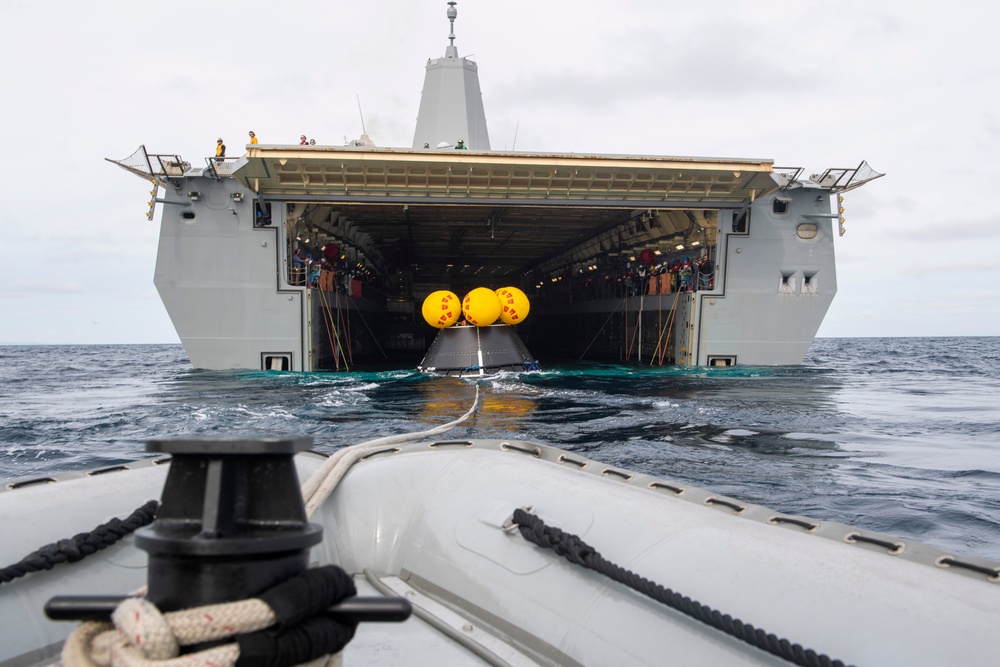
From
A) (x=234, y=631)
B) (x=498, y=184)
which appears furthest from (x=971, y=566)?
(x=498, y=184)

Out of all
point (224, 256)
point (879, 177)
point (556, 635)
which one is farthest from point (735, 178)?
point (556, 635)

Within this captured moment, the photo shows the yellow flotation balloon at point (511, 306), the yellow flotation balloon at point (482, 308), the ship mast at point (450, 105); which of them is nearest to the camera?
the yellow flotation balloon at point (482, 308)

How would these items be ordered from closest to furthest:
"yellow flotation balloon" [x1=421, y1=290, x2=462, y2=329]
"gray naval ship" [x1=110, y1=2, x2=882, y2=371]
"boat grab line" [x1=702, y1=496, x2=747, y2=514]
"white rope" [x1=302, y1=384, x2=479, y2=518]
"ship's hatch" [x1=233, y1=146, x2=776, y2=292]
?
"boat grab line" [x1=702, y1=496, x2=747, y2=514] → "white rope" [x1=302, y1=384, x2=479, y2=518] → "ship's hatch" [x1=233, y1=146, x2=776, y2=292] → "gray naval ship" [x1=110, y1=2, x2=882, y2=371] → "yellow flotation balloon" [x1=421, y1=290, x2=462, y2=329]

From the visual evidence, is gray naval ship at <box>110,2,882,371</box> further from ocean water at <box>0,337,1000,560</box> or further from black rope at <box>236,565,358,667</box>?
black rope at <box>236,565,358,667</box>

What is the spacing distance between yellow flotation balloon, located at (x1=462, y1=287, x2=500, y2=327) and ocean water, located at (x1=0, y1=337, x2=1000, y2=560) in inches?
83.8

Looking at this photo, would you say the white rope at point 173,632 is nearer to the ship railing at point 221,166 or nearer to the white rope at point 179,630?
the white rope at point 179,630

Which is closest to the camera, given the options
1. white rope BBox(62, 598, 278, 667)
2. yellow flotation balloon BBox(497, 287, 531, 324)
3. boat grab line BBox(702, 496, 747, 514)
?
white rope BBox(62, 598, 278, 667)

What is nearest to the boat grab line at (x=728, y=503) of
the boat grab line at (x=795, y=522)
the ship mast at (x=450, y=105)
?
the boat grab line at (x=795, y=522)

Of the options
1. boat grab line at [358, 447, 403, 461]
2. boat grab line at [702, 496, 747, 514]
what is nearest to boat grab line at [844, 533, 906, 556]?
boat grab line at [702, 496, 747, 514]

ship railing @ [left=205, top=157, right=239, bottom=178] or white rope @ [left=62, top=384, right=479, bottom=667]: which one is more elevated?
ship railing @ [left=205, top=157, right=239, bottom=178]

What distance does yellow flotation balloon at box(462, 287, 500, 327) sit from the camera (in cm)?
1908

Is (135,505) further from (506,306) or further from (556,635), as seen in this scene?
(506,306)

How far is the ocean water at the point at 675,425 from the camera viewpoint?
5.82m

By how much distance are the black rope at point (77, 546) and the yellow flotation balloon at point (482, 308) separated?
16447mm
